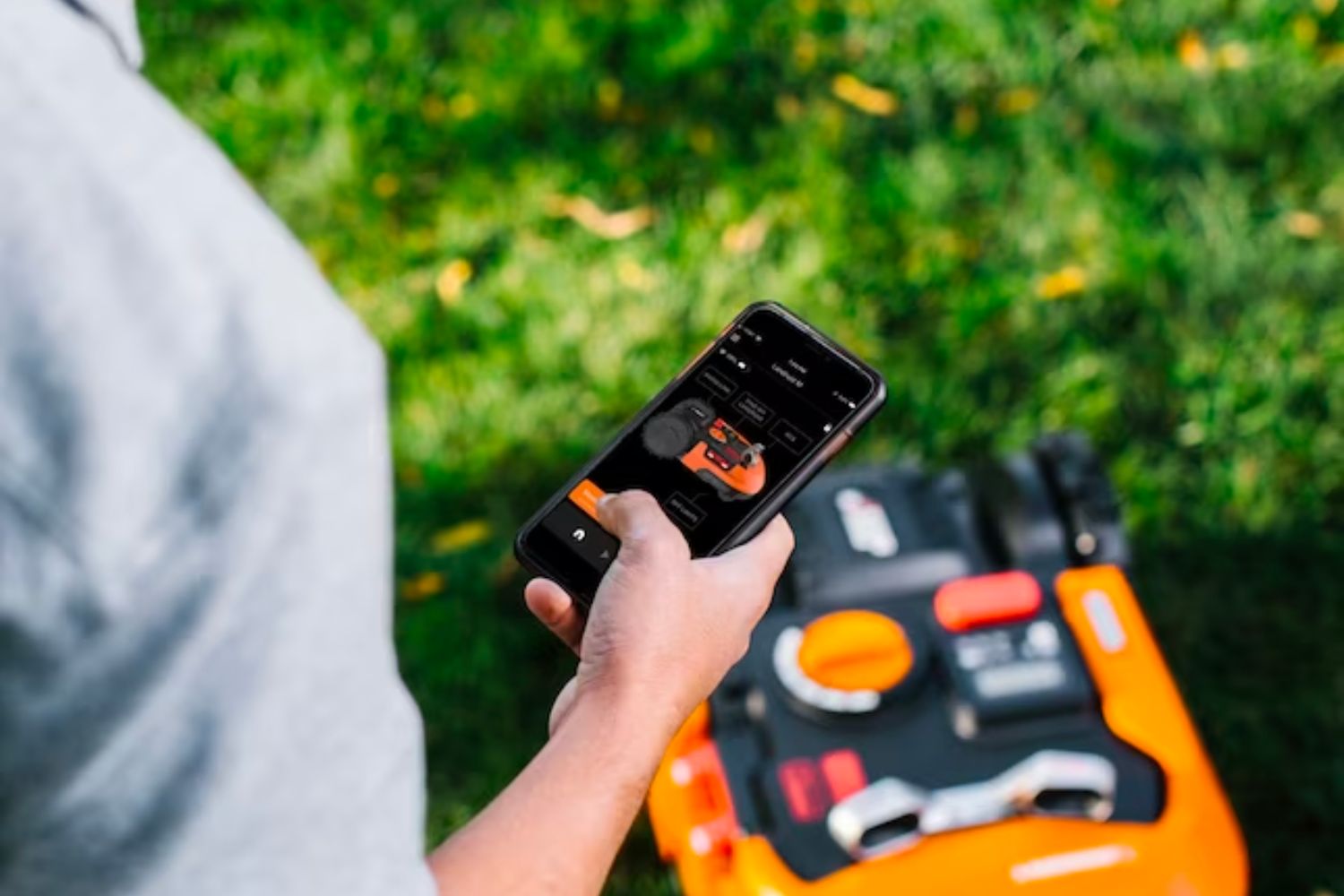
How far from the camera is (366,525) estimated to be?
60 cm

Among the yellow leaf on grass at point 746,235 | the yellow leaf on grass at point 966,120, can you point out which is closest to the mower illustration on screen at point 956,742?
the yellow leaf on grass at point 746,235

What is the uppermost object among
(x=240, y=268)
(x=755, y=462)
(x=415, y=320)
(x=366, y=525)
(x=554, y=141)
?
(x=240, y=268)

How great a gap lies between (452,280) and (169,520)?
69.2 inches

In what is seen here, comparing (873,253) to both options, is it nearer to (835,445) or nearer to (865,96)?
(865,96)

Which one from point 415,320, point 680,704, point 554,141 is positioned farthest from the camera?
point 554,141

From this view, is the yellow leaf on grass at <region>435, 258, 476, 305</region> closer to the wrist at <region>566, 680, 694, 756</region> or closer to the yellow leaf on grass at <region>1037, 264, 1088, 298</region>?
the yellow leaf on grass at <region>1037, 264, 1088, 298</region>

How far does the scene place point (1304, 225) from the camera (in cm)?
224

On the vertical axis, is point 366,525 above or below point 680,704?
above

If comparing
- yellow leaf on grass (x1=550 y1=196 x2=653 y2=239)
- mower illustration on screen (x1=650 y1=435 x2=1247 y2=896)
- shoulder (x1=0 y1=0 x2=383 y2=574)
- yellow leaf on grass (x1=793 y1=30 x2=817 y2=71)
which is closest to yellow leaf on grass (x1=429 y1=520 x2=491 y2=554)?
yellow leaf on grass (x1=550 y1=196 x2=653 y2=239)

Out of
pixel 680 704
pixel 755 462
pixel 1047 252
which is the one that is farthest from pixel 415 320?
pixel 680 704

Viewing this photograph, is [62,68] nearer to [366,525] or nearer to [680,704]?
[366,525]

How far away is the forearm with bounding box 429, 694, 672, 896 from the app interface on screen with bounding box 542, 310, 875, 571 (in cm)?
28

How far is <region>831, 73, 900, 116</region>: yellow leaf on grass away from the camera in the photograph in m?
2.43

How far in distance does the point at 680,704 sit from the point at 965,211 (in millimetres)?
1500
